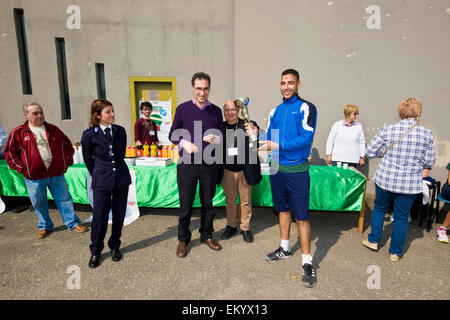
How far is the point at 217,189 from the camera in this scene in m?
3.89

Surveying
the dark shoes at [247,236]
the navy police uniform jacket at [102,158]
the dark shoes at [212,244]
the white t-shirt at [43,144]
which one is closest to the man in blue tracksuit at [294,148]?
the dark shoes at [247,236]

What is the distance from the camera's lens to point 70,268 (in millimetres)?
2768

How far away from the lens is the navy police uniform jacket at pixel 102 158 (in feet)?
8.79

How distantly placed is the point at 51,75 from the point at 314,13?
636 centimetres

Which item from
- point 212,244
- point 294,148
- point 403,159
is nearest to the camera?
point 294,148

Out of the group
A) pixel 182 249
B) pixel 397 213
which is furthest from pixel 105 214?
pixel 397 213

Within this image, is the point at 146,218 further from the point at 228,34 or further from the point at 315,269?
the point at 228,34

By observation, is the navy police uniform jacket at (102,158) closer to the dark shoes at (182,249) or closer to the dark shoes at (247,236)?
the dark shoes at (182,249)

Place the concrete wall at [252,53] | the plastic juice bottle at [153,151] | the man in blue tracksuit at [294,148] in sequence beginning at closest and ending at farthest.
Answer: the man in blue tracksuit at [294,148]
the plastic juice bottle at [153,151]
the concrete wall at [252,53]

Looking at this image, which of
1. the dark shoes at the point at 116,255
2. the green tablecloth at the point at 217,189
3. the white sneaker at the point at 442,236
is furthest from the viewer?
the green tablecloth at the point at 217,189

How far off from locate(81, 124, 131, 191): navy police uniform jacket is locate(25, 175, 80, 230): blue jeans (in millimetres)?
1161

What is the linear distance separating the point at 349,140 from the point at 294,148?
2.46m

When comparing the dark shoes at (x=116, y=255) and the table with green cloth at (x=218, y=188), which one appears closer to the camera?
the dark shoes at (x=116, y=255)

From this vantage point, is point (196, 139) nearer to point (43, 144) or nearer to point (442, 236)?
point (43, 144)
